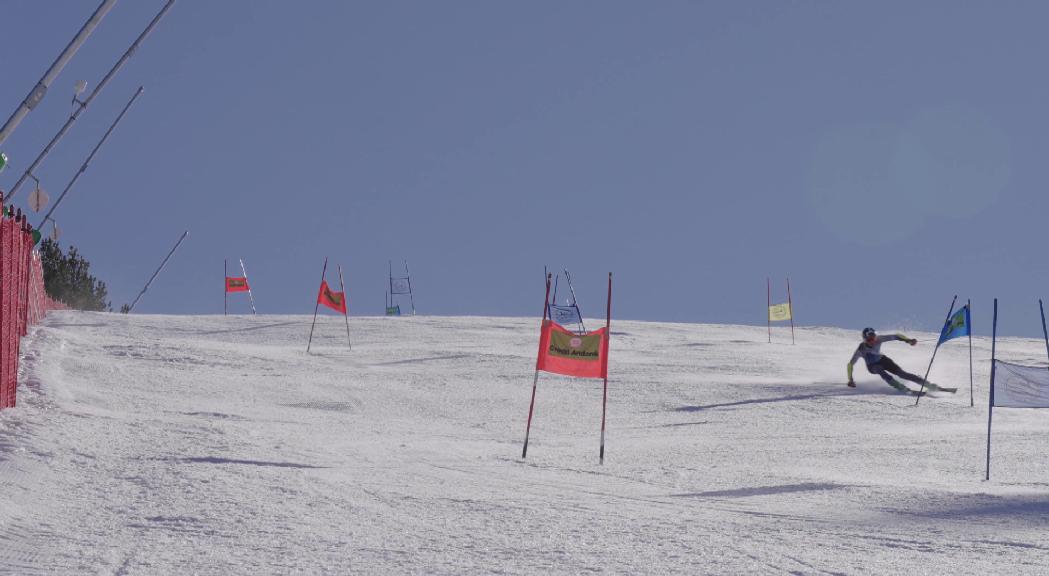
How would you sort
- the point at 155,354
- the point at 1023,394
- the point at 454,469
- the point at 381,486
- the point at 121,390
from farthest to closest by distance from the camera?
the point at 155,354
the point at 121,390
the point at 1023,394
the point at 454,469
the point at 381,486

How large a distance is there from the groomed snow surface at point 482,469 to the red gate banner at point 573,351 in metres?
1.00

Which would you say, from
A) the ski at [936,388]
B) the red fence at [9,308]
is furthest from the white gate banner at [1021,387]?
the red fence at [9,308]

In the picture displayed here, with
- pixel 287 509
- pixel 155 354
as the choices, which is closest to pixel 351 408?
pixel 155 354

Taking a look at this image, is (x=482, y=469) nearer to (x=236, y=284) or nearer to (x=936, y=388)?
(x=936, y=388)

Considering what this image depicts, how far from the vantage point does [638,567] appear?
6.33m

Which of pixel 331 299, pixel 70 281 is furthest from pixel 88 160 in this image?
pixel 70 281

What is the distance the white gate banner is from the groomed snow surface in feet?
2.57

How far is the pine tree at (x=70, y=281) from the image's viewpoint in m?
56.2

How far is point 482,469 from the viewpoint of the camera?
10992mm

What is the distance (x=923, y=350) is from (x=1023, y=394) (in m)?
19.8

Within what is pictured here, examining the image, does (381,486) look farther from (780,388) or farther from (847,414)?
(780,388)

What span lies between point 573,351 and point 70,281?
51475 millimetres

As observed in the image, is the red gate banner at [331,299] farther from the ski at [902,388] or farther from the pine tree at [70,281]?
the pine tree at [70,281]

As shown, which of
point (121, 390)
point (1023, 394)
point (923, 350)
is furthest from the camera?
point (923, 350)
